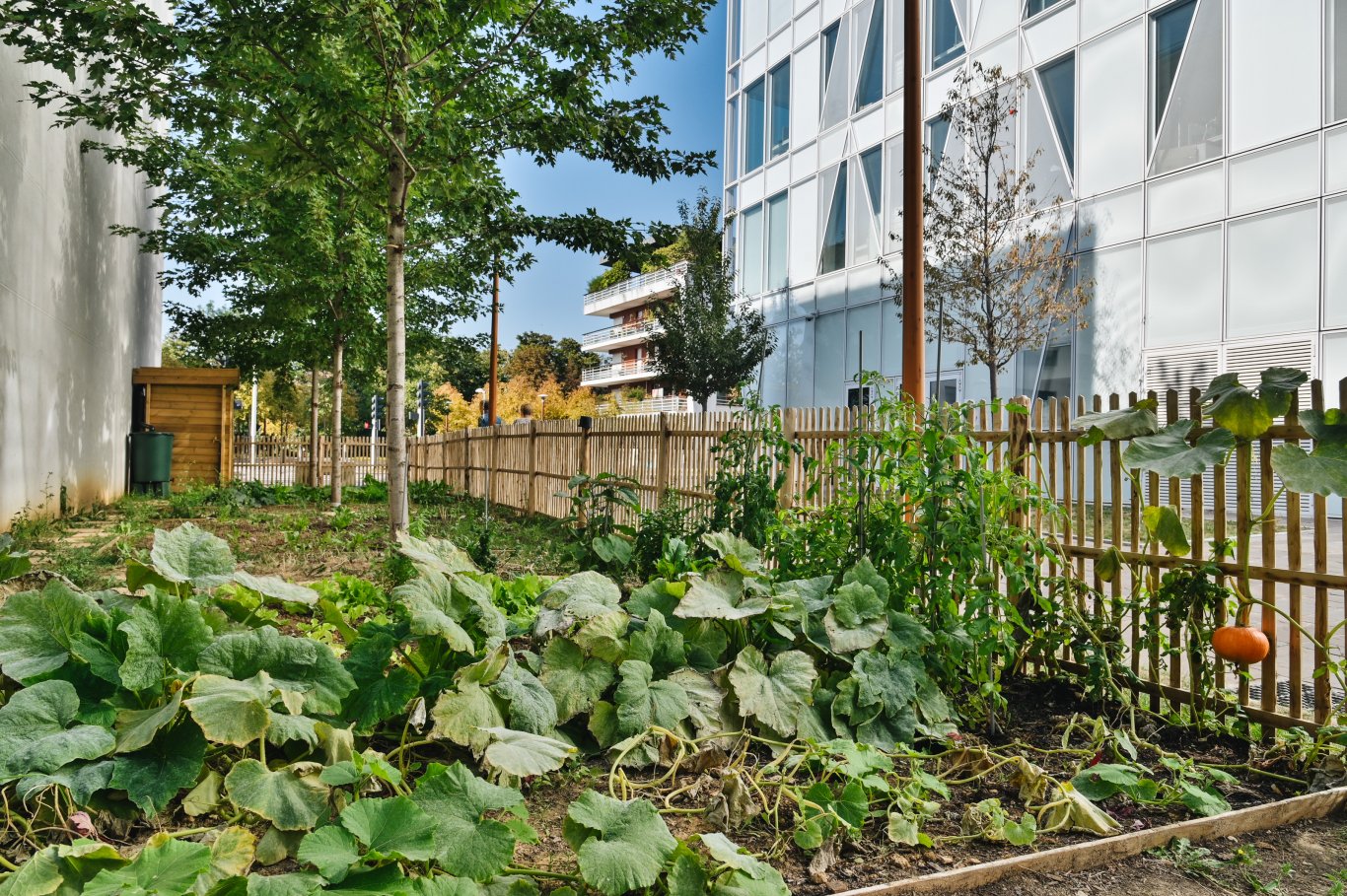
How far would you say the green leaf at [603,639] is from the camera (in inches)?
118

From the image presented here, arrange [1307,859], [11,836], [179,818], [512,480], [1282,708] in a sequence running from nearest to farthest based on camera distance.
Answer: [11,836] < [179,818] < [1307,859] < [1282,708] < [512,480]

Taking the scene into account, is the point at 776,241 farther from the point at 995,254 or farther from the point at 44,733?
the point at 44,733

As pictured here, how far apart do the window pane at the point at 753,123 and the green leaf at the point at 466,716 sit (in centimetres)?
2208

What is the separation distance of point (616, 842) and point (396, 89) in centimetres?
592

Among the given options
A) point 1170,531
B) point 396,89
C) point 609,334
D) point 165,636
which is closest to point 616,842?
point 165,636

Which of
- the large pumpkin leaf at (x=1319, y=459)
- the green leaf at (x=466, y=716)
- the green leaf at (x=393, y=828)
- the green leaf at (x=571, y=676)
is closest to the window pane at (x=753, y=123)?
the large pumpkin leaf at (x=1319, y=459)

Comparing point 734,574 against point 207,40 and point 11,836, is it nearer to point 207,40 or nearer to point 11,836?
point 11,836

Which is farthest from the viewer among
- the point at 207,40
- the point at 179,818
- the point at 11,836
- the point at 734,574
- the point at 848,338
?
the point at 848,338

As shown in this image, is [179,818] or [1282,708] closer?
[179,818]

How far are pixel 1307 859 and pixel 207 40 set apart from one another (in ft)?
24.8

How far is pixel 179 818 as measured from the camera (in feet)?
7.68

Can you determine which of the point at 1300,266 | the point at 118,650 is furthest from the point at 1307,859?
the point at 1300,266

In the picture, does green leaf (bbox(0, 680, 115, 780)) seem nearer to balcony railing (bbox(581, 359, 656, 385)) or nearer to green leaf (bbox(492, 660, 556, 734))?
green leaf (bbox(492, 660, 556, 734))

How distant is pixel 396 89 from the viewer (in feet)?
20.7
